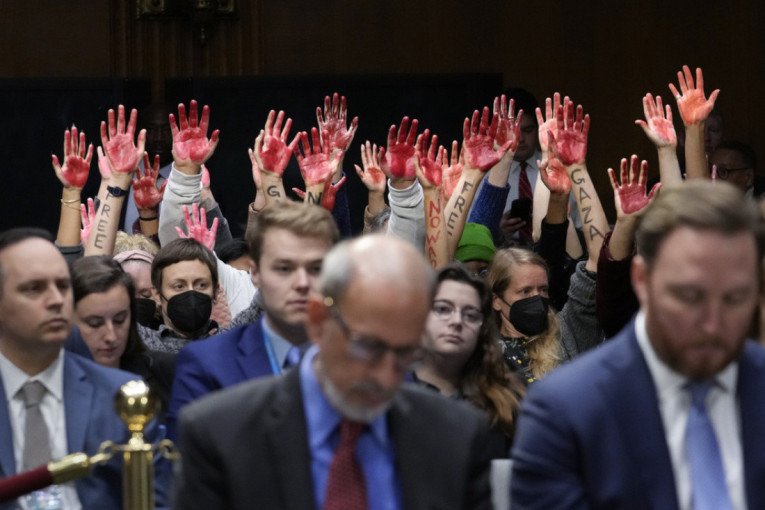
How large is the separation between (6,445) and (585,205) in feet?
6.96

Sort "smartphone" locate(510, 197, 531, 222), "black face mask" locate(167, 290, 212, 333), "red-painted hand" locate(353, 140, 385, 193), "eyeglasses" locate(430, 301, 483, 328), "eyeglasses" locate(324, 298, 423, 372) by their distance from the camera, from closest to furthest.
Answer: "eyeglasses" locate(324, 298, 423, 372)
"eyeglasses" locate(430, 301, 483, 328)
"black face mask" locate(167, 290, 212, 333)
"red-painted hand" locate(353, 140, 385, 193)
"smartphone" locate(510, 197, 531, 222)

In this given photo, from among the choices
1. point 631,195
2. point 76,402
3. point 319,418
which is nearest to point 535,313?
point 631,195

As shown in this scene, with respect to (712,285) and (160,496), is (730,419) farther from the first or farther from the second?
(160,496)

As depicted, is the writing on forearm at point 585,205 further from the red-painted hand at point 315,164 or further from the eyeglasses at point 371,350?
the eyeglasses at point 371,350

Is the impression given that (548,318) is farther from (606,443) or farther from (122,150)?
(606,443)

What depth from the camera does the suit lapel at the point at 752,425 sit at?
1763 millimetres

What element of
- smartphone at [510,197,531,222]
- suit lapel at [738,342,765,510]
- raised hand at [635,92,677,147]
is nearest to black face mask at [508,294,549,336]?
raised hand at [635,92,677,147]

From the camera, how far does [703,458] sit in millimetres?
1764

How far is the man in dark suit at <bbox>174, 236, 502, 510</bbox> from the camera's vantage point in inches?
65.1

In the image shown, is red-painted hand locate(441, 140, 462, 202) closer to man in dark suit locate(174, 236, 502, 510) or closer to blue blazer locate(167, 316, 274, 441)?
blue blazer locate(167, 316, 274, 441)

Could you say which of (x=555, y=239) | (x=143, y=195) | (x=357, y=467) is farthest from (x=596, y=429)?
(x=143, y=195)

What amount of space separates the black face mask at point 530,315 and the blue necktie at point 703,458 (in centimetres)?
181

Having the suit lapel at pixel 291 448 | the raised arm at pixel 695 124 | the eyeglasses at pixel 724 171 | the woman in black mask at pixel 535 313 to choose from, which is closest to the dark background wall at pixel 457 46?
the eyeglasses at pixel 724 171

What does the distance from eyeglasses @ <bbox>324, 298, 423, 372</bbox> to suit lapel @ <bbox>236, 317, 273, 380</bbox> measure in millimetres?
970
